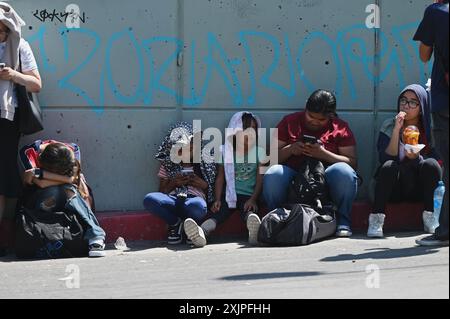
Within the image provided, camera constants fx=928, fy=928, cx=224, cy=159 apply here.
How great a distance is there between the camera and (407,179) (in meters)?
7.77

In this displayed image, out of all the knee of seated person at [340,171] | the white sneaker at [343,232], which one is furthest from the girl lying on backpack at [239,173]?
the white sneaker at [343,232]

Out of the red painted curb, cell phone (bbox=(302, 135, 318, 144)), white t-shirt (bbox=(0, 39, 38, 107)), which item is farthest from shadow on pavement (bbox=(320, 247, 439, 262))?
white t-shirt (bbox=(0, 39, 38, 107))

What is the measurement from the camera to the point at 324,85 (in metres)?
8.41

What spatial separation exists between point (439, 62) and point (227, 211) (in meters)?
2.28

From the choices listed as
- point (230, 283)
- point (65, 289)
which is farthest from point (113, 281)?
point (230, 283)

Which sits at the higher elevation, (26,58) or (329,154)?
(26,58)

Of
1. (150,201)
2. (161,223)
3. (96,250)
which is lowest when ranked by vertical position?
(96,250)

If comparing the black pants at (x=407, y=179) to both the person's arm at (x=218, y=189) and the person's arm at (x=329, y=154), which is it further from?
the person's arm at (x=218, y=189)

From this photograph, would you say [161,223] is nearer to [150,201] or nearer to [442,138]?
[150,201]

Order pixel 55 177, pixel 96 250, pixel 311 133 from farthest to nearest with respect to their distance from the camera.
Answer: pixel 311 133
pixel 55 177
pixel 96 250

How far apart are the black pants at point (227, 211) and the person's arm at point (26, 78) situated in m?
1.81

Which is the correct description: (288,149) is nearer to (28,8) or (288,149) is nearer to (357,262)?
(357,262)

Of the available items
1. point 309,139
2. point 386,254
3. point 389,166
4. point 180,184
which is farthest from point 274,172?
point 386,254

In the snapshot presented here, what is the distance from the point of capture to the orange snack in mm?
7738
